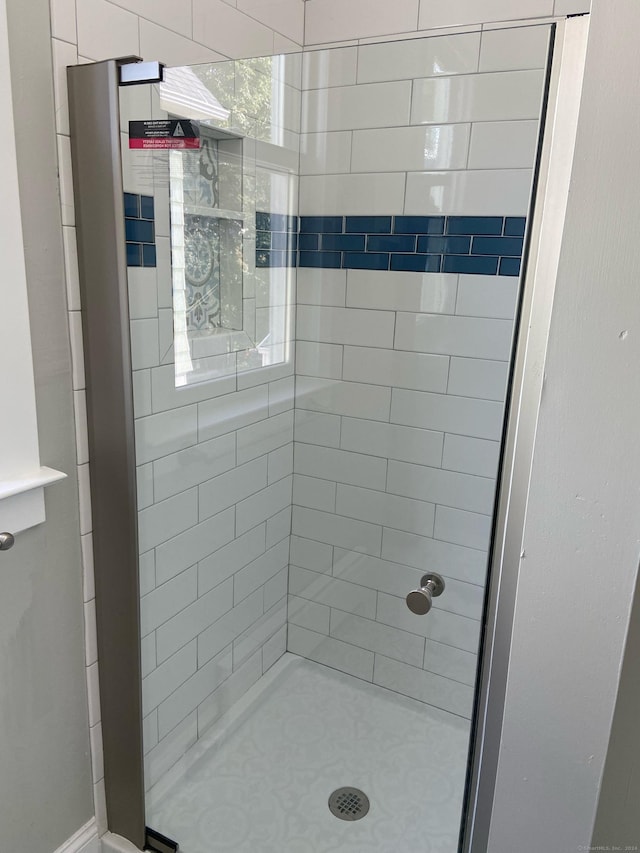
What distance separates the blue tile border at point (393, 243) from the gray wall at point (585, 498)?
1099 mm

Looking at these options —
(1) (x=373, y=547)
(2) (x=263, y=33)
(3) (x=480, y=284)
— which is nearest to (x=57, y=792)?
(1) (x=373, y=547)

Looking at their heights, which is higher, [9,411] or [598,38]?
[598,38]

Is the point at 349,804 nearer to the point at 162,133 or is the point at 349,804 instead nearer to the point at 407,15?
the point at 162,133

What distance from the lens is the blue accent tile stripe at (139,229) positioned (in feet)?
4.44

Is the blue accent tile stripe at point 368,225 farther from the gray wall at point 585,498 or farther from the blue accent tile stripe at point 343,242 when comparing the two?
the gray wall at point 585,498

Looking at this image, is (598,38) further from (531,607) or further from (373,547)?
(373,547)

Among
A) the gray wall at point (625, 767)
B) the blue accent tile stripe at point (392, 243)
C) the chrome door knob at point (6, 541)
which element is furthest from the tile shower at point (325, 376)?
the gray wall at point (625, 767)

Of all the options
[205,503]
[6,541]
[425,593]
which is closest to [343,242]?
[205,503]

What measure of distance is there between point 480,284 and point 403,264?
9.5 inches

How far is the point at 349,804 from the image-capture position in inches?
70.7

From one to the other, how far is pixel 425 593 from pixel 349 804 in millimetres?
679

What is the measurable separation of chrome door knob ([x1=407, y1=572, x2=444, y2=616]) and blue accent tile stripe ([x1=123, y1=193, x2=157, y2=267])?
105cm

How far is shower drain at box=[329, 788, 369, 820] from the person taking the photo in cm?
176

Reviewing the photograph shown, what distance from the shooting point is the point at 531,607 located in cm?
79
